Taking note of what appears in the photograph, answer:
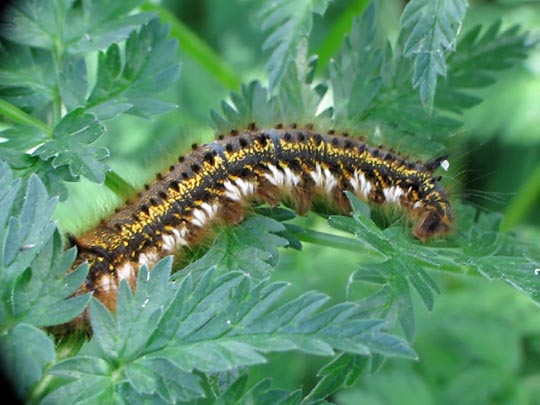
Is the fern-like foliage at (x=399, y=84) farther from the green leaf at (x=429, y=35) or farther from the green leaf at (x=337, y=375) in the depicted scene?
the green leaf at (x=337, y=375)

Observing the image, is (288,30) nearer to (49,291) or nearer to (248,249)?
(248,249)

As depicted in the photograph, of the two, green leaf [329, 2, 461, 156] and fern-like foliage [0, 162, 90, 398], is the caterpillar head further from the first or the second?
fern-like foliage [0, 162, 90, 398]

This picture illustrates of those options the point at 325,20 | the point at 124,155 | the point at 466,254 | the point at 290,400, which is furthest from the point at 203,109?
the point at 290,400

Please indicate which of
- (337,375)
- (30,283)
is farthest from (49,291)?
(337,375)

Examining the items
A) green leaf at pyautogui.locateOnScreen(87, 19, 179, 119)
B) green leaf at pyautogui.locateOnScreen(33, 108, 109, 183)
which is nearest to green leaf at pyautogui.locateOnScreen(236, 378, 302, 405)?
green leaf at pyautogui.locateOnScreen(33, 108, 109, 183)

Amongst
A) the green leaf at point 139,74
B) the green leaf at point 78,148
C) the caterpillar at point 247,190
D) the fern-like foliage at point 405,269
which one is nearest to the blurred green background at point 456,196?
the caterpillar at point 247,190

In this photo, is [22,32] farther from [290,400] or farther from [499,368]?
[499,368]
